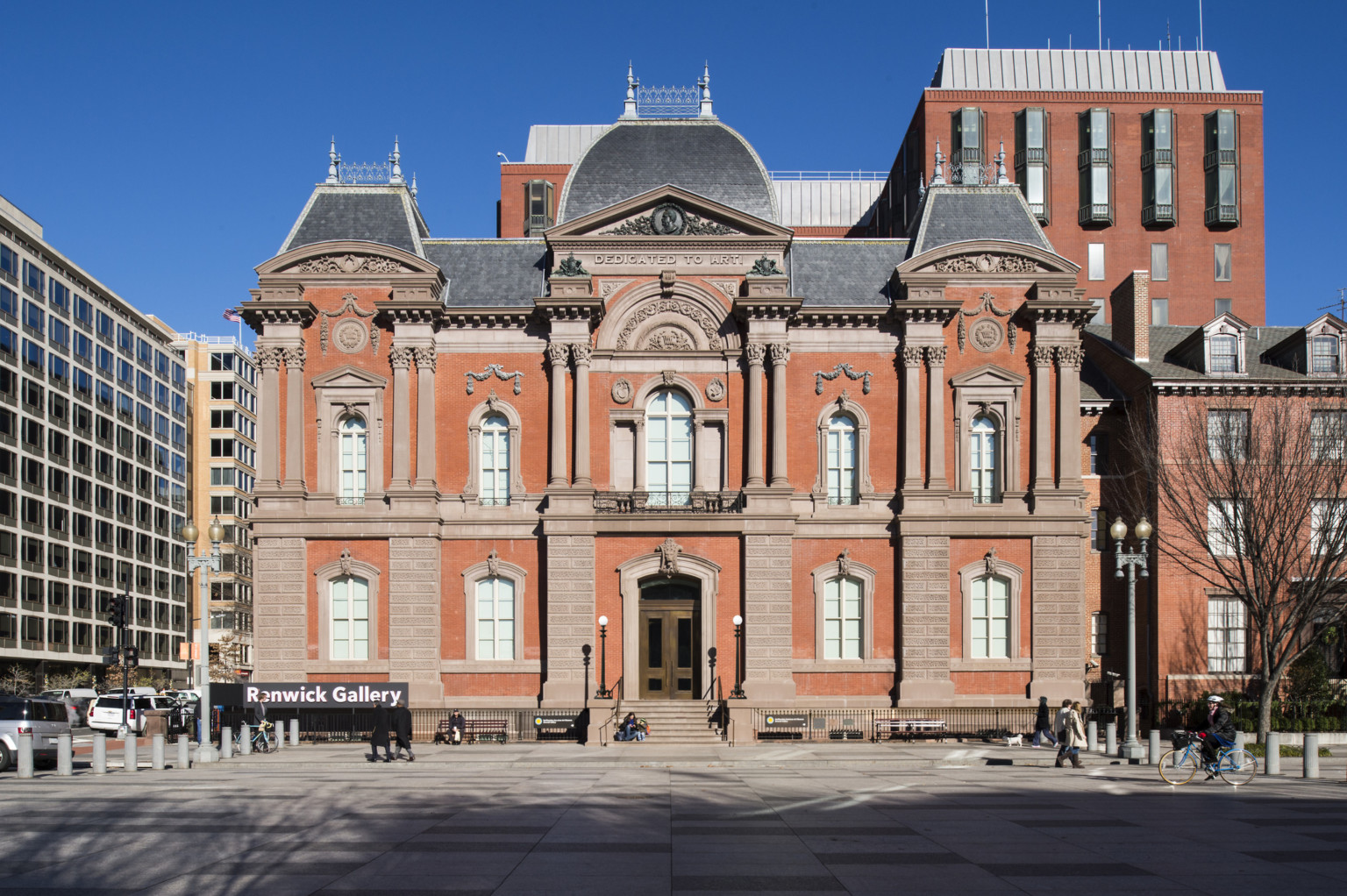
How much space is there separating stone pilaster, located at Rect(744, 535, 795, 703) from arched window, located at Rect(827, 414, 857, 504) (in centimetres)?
269

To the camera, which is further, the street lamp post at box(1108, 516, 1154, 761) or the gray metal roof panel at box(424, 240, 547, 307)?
the gray metal roof panel at box(424, 240, 547, 307)

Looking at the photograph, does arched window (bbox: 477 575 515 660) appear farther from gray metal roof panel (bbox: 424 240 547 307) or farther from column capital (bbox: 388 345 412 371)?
gray metal roof panel (bbox: 424 240 547 307)

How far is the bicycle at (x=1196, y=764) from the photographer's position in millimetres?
24719

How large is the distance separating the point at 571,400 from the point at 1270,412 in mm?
22496

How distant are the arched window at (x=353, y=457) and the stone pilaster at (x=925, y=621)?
17663mm

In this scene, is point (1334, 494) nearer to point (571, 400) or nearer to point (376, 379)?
point (571, 400)

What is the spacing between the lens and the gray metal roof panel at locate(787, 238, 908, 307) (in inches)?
1658

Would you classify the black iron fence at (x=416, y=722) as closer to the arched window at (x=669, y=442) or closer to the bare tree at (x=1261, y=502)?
the arched window at (x=669, y=442)

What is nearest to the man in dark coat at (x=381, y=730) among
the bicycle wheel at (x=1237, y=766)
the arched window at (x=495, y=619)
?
the arched window at (x=495, y=619)

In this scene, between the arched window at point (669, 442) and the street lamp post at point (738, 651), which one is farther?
the arched window at point (669, 442)

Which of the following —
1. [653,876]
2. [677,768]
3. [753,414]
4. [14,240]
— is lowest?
[677,768]

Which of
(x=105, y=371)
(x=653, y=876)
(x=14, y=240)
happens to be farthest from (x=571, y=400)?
(x=105, y=371)

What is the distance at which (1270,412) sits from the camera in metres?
40.8

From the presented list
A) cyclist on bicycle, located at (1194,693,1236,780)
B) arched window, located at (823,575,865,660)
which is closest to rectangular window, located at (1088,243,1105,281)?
arched window, located at (823,575,865,660)
